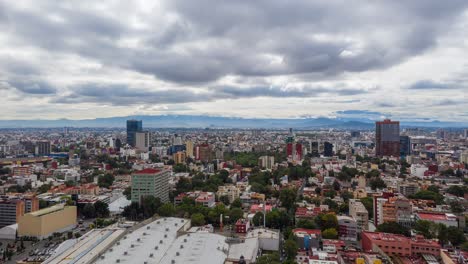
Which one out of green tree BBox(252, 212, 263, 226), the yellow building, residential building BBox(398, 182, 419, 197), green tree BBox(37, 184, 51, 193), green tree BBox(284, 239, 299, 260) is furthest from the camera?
green tree BBox(37, 184, 51, 193)

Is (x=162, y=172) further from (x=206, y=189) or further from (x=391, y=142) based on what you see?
(x=391, y=142)

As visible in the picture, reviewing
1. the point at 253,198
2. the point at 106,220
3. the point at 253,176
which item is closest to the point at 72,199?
the point at 106,220

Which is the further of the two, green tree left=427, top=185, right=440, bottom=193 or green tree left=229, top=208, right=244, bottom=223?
green tree left=427, top=185, right=440, bottom=193

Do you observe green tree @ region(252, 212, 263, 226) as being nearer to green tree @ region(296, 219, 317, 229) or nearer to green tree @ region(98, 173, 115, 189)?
green tree @ region(296, 219, 317, 229)

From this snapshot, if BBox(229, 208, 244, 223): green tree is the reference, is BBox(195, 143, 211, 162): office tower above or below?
above

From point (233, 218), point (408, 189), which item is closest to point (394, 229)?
point (233, 218)

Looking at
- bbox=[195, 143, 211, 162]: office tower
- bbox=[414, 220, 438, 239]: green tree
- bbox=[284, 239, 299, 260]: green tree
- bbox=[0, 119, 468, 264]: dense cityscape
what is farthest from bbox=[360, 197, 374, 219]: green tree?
bbox=[195, 143, 211, 162]: office tower
